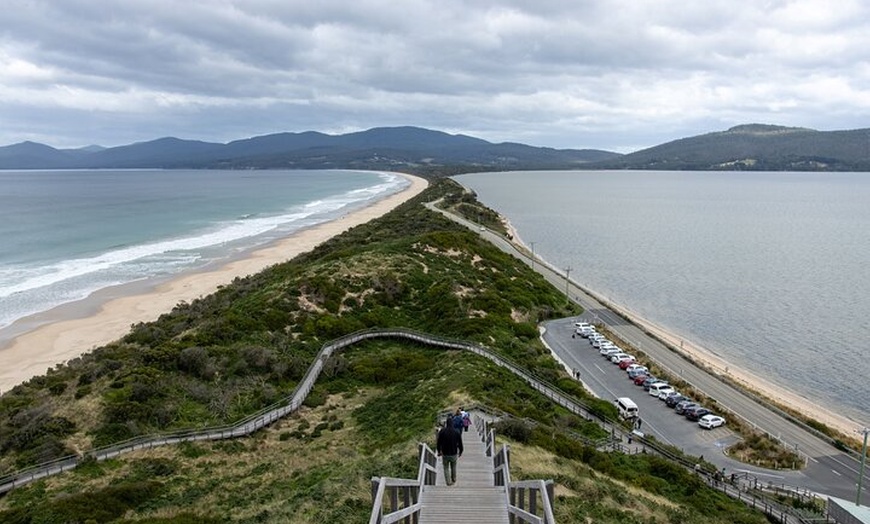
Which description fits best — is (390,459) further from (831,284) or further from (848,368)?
(831,284)

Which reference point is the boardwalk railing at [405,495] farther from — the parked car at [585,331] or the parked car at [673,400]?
the parked car at [585,331]

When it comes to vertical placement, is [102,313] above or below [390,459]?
below

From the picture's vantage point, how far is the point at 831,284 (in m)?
73.2

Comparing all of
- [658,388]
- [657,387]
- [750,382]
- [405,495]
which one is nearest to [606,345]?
[657,387]

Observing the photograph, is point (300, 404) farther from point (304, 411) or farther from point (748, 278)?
point (748, 278)

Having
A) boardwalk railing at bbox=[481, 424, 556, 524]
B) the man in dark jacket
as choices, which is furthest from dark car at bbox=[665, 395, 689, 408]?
the man in dark jacket

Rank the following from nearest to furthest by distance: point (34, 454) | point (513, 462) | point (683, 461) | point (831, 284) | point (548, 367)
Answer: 1. point (513, 462)
2. point (34, 454)
3. point (683, 461)
4. point (548, 367)
5. point (831, 284)

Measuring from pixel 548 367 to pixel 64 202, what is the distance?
17623 cm

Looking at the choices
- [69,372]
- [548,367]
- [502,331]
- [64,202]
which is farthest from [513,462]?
[64,202]

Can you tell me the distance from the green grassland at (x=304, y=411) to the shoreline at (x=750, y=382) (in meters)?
12.5

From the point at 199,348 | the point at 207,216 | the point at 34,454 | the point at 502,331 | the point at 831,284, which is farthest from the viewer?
the point at 207,216

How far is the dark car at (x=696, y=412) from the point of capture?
1312 inches

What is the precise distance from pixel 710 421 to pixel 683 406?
187cm

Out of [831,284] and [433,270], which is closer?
[433,270]
